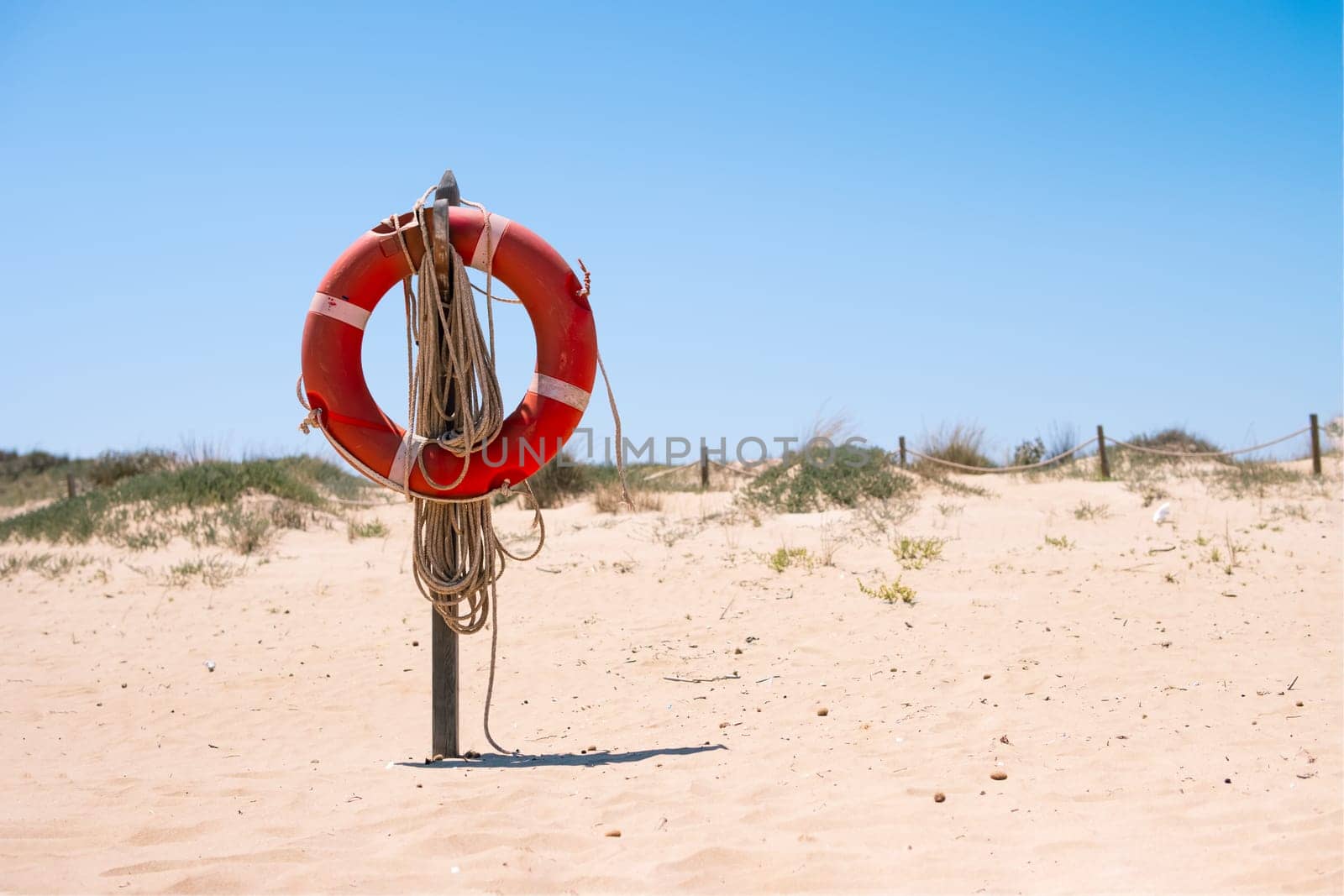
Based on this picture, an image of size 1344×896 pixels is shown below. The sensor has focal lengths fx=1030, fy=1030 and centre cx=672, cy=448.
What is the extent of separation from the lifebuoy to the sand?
1035 mm

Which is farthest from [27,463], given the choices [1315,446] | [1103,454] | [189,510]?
[1315,446]

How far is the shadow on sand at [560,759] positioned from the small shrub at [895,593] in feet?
6.47

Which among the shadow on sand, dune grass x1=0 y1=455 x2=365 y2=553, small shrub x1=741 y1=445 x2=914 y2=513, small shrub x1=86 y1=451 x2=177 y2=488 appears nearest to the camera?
the shadow on sand

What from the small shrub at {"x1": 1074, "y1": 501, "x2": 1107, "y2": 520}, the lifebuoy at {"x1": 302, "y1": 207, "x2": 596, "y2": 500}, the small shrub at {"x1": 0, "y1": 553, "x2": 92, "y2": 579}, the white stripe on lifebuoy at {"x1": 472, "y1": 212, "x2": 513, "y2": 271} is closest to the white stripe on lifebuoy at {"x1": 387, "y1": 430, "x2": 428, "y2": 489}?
the lifebuoy at {"x1": 302, "y1": 207, "x2": 596, "y2": 500}

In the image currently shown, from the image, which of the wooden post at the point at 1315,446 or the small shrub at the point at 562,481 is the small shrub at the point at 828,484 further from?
the wooden post at the point at 1315,446

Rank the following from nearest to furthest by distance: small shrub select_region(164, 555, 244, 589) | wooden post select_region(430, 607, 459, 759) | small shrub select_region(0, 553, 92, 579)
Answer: wooden post select_region(430, 607, 459, 759), small shrub select_region(164, 555, 244, 589), small shrub select_region(0, 553, 92, 579)

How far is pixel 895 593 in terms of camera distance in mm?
5305

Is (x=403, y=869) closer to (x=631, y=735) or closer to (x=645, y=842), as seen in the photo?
(x=645, y=842)

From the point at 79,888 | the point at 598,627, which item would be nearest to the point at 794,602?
the point at 598,627

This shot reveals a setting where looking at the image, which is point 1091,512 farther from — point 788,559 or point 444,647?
point 444,647

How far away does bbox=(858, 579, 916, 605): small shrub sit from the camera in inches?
208

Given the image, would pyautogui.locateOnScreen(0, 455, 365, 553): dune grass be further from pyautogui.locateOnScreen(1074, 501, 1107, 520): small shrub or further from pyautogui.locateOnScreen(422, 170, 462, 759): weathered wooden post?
pyautogui.locateOnScreen(1074, 501, 1107, 520): small shrub

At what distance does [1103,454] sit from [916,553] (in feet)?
21.9

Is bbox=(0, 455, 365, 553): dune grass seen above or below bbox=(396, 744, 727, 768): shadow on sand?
above
